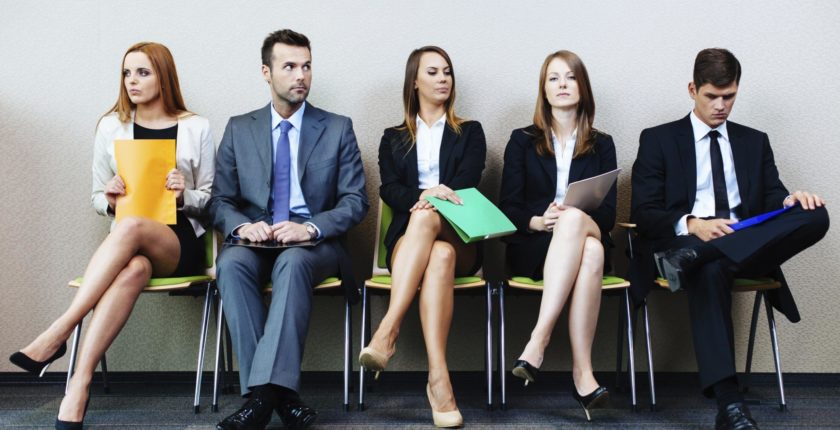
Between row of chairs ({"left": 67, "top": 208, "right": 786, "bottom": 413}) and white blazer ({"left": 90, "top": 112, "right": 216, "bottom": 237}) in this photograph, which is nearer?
row of chairs ({"left": 67, "top": 208, "right": 786, "bottom": 413})

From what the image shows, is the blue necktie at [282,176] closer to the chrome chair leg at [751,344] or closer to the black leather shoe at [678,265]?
the black leather shoe at [678,265]

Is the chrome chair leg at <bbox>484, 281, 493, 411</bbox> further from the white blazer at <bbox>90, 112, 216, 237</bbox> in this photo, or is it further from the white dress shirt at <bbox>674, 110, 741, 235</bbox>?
the white blazer at <bbox>90, 112, 216, 237</bbox>

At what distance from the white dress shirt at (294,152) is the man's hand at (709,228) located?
1525 mm

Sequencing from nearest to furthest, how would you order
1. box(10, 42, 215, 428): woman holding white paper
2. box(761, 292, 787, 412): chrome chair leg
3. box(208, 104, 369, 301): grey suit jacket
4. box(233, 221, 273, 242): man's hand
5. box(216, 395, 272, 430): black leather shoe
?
box(216, 395, 272, 430): black leather shoe → box(10, 42, 215, 428): woman holding white paper → box(233, 221, 273, 242): man's hand → box(761, 292, 787, 412): chrome chair leg → box(208, 104, 369, 301): grey suit jacket

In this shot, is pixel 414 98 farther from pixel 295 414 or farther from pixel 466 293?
pixel 295 414

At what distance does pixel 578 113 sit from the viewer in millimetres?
3211

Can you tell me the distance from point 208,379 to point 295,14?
5.73 feet

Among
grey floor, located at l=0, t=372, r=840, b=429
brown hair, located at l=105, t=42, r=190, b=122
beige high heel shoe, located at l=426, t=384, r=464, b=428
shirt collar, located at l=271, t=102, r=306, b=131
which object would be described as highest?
brown hair, located at l=105, t=42, r=190, b=122

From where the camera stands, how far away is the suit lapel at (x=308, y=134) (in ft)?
10.2

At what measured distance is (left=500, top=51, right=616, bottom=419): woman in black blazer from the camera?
2.70 metres

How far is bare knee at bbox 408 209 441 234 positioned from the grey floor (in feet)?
2.29

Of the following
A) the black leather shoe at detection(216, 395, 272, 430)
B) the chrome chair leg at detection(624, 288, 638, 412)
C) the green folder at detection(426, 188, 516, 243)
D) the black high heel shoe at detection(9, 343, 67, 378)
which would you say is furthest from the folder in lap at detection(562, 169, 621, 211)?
the black high heel shoe at detection(9, 343, 67, 378)

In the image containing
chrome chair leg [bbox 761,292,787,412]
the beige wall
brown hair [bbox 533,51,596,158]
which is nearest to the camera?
chrome chair leg [bbox 761,292,787,412]

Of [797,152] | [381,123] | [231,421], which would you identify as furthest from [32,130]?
[797,152]
